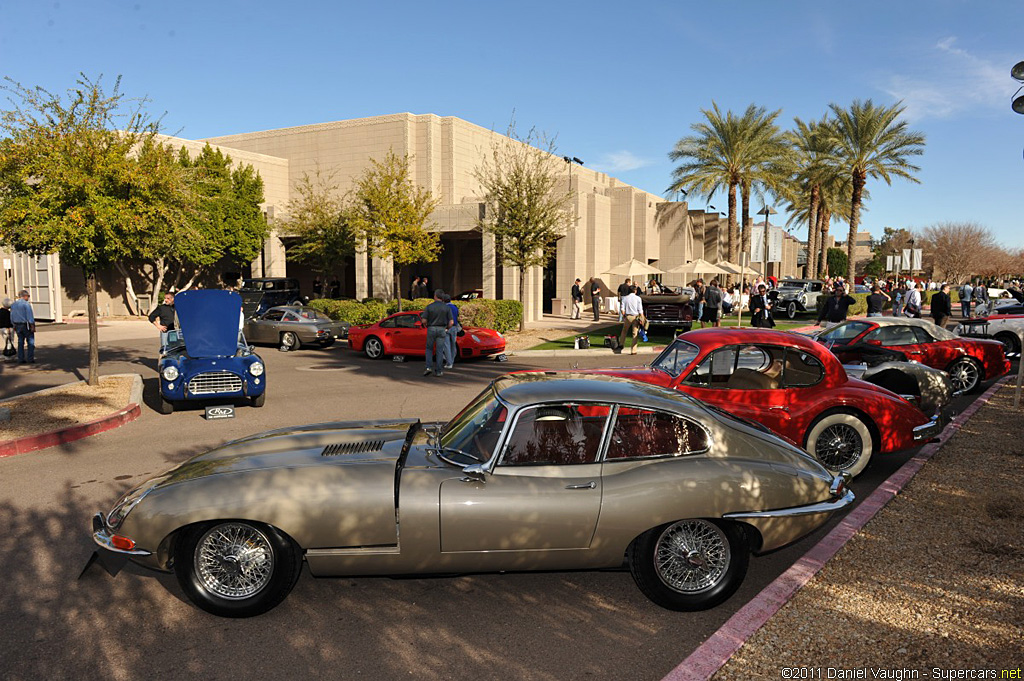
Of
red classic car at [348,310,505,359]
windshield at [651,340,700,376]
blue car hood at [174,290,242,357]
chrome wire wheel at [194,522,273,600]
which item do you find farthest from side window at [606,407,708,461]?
red classic car at [348,310,505,359]

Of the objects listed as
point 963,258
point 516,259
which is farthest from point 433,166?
point 963,258

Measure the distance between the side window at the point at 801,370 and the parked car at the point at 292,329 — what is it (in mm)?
15016

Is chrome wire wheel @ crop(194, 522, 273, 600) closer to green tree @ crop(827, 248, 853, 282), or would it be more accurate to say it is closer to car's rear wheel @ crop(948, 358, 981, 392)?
car's rear wheel @ crop(948, 358, 981, 392)

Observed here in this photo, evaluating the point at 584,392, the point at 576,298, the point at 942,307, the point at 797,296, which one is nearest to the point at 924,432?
the point at 584,392

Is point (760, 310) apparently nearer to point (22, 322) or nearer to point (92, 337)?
point (92, 337)

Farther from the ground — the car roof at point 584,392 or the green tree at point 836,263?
the green tree at point 836,263

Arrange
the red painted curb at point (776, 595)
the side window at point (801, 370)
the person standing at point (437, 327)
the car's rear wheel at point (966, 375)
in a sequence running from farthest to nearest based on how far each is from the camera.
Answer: the person standing at point (437, 327) → the car's rear wheel at point (966, 375) → the side window at point (801, 370) → the red painted curb at point (776, 595)

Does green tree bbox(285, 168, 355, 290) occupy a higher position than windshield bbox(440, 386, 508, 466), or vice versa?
green tree bbox(285, 168, 355, 290)

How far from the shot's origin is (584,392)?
4699mm

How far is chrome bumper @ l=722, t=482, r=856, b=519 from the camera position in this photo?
4383 millimetres

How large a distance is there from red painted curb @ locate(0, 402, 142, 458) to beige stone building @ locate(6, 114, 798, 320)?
65.8ft

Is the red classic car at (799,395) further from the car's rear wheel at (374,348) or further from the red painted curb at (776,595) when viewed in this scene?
the car's rear wheel at (374,348)

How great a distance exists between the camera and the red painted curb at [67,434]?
8492mm

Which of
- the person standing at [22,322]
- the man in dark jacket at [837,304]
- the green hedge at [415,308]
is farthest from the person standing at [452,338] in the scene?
the person standing at [22,322]
